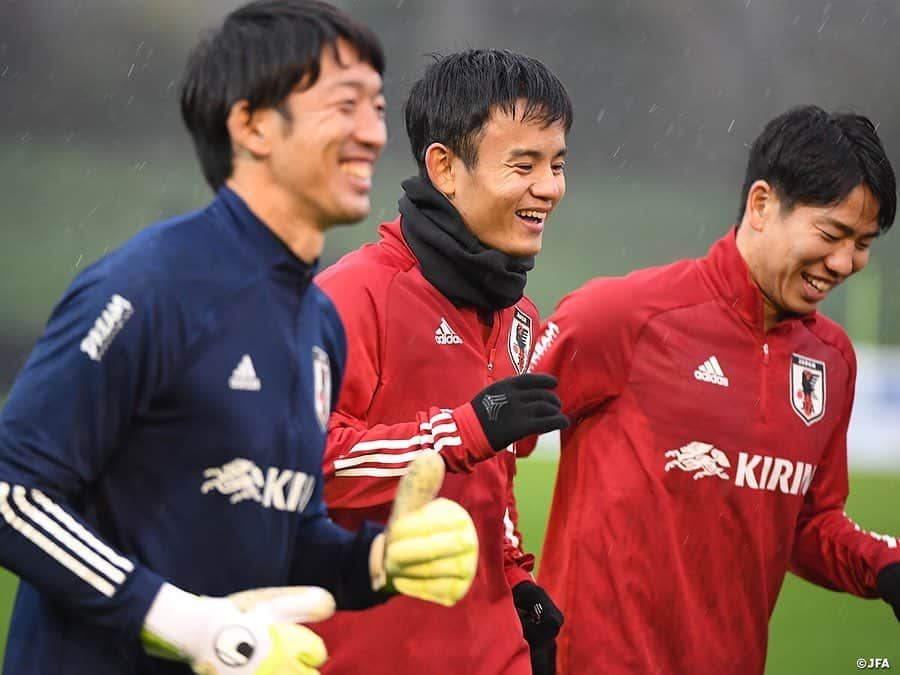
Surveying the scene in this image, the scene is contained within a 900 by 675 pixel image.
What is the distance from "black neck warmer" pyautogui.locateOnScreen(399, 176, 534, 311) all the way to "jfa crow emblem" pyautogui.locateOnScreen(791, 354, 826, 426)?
0.93m

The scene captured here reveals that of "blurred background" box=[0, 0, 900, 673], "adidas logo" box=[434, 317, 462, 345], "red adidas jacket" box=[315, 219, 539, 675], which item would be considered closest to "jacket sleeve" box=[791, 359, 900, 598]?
"red adidas jacket" box=[315, 219, 539, 675]

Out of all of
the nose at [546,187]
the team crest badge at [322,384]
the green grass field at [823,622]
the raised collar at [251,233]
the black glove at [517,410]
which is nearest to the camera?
the raised collar at [251,233]

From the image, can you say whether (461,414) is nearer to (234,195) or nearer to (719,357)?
(234,195)

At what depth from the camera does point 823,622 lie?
25.4 feet

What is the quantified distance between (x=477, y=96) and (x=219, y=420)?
5.05 feet

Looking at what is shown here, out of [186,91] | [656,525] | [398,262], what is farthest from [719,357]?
[186,91]

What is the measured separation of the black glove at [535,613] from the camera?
10.7ft

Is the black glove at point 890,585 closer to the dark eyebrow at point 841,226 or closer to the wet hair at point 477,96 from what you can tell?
the dark eyebrow at point 841,226

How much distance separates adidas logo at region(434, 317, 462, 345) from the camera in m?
3.05

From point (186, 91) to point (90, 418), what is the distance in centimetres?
53

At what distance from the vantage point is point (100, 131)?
1628 centimetres

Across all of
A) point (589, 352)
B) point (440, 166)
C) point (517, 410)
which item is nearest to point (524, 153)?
point (440, 166)

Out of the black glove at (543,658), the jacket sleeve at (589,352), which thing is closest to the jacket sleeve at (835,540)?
the jacket sleeve at (589,352)

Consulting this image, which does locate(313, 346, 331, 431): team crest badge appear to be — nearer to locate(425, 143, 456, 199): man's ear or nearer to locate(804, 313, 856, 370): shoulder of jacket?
locate(425, 143, 456, 199): man's ear
